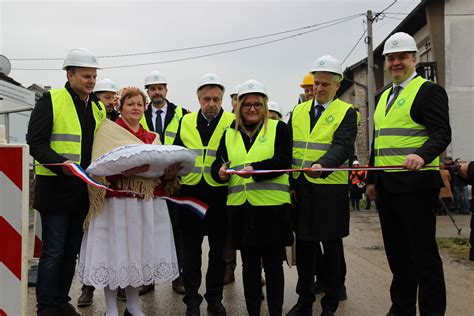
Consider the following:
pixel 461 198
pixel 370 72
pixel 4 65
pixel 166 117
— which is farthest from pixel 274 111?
pixel 370 72

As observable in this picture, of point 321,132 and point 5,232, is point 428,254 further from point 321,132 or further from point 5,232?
point 5,232

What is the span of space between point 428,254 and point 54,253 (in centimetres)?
322

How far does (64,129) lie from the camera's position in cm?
448

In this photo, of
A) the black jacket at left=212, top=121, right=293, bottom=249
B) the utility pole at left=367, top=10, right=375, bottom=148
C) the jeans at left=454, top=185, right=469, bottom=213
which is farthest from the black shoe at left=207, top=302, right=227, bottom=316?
the utility pole at left=367, top=10, right=375, bottom=148

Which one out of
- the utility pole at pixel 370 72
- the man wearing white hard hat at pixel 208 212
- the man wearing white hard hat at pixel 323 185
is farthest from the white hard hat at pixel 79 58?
the utility pole at pixel 370 72

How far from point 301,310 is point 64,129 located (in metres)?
2.75

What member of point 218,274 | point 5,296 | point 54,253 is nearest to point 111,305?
point 54,253

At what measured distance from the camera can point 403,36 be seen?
4.35 metres

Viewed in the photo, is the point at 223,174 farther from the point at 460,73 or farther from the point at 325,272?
the point at 460,73

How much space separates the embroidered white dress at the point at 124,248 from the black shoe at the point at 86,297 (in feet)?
4.07

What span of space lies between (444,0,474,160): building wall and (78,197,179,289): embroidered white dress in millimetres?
18680

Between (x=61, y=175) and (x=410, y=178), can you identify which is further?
(x=61, y=175)

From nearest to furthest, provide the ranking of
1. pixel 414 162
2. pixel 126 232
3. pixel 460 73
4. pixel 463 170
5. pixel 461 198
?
pixel 463 170 < pixel 414 162 < pixel 126 232 < pixel 461 198 < pixel 460 73

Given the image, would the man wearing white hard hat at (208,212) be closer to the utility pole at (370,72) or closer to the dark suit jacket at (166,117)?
the dark suit jacket at (166,117)
